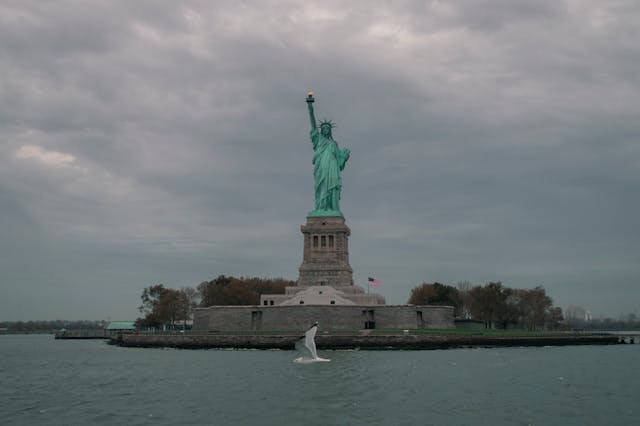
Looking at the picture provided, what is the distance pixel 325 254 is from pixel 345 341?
1546 cm

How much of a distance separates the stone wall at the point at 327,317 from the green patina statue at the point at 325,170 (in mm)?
12563

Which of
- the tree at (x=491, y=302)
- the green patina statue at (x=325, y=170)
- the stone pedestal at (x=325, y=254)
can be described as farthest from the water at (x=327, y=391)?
the tree at (x=491, y=302)

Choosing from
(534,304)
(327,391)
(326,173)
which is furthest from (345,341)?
(534,304)

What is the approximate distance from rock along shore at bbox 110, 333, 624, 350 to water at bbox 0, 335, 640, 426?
9.97m

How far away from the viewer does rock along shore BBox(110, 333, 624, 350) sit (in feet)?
194

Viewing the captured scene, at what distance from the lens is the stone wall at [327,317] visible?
214ft

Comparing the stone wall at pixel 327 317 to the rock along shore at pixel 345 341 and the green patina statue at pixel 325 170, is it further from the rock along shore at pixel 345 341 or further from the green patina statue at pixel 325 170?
the green patina statue at pixel 325 170

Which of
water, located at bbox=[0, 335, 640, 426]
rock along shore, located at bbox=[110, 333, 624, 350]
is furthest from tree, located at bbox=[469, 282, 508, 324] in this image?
water, located at bbox=[0, 335, 640, 426]

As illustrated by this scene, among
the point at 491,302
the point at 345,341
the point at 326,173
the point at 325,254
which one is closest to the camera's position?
the point at 345,341

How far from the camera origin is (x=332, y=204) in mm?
75750

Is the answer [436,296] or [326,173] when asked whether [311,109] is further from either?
[436,296]

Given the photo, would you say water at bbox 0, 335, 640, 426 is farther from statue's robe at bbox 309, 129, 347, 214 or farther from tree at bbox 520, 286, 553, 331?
tree at bbox 520, 286, 553, 331

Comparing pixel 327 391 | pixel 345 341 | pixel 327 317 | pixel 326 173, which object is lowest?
pixel 327 391

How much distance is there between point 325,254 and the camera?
73125 mm
